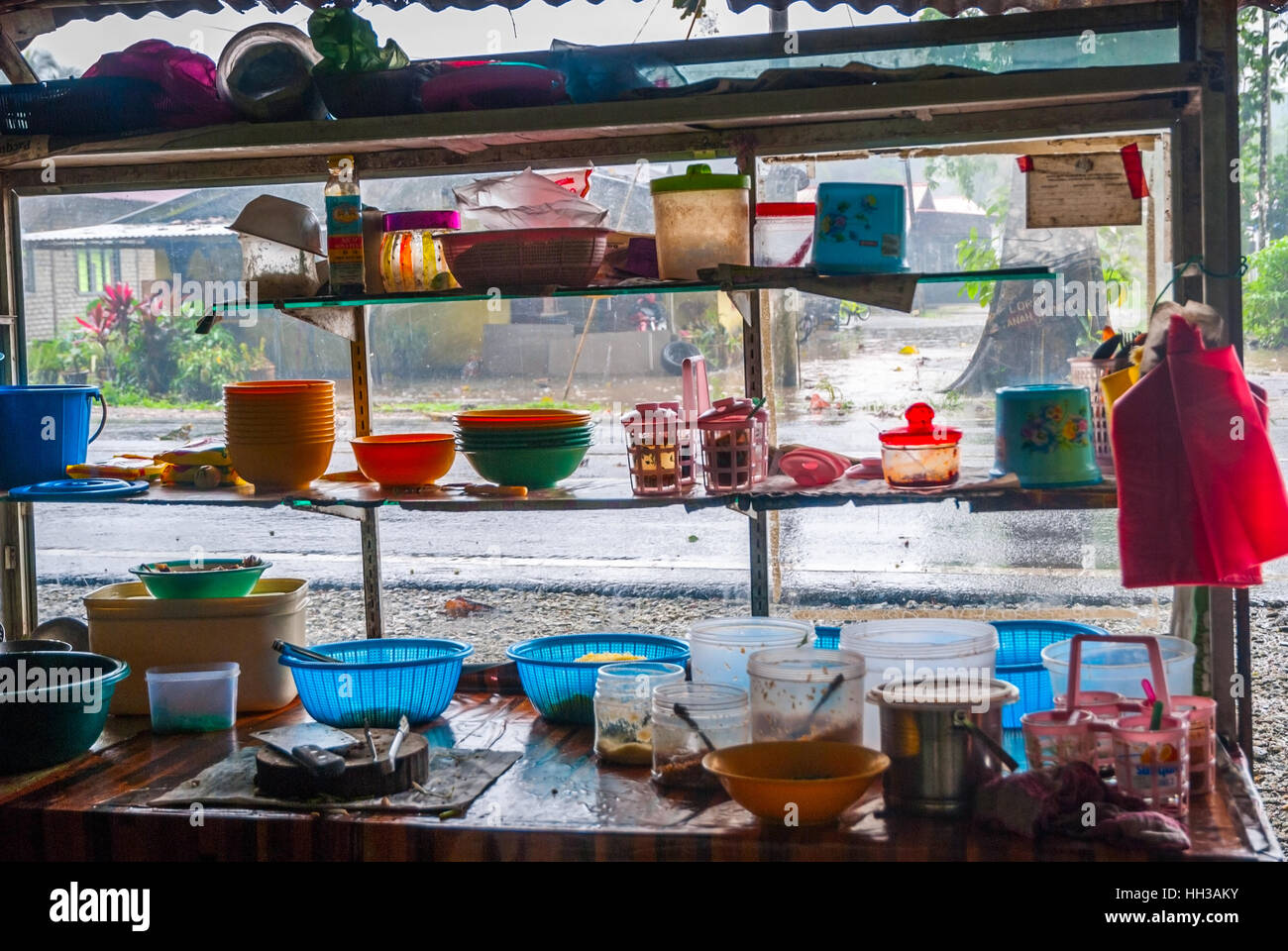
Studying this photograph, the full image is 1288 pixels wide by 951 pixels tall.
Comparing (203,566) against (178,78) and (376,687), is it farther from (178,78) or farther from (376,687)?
(178,78)

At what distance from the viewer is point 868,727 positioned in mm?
2576

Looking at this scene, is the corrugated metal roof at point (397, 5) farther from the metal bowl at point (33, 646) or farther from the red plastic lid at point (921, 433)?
the metal bowl at point (33, 646)

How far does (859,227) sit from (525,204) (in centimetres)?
76

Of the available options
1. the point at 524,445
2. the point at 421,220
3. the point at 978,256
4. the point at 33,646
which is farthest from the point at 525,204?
the point at 978,256

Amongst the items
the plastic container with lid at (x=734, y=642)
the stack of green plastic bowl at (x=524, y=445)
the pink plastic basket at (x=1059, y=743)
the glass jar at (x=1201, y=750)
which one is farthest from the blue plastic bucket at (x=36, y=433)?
the glass jar at (x=1201, y=750)

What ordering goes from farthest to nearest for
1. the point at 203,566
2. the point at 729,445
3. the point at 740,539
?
the point at 740,539 < the point at 203,566 < the point at 729,445

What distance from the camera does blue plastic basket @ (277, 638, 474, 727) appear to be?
2785 millimetres

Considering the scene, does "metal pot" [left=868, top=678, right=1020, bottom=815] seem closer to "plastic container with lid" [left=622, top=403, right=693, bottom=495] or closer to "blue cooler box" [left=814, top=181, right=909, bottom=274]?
"plastic container with lid" [left=622, top=403, right=693, bottom=495]

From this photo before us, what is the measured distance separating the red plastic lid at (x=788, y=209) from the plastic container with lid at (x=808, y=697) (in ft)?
3.14

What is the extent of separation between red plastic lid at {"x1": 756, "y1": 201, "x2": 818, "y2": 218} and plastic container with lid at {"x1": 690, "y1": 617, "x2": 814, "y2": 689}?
91 cm

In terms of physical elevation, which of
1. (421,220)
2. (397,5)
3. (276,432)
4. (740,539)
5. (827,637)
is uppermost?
(397,5)

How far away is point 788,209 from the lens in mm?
2727

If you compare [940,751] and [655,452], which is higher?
[655,452]
